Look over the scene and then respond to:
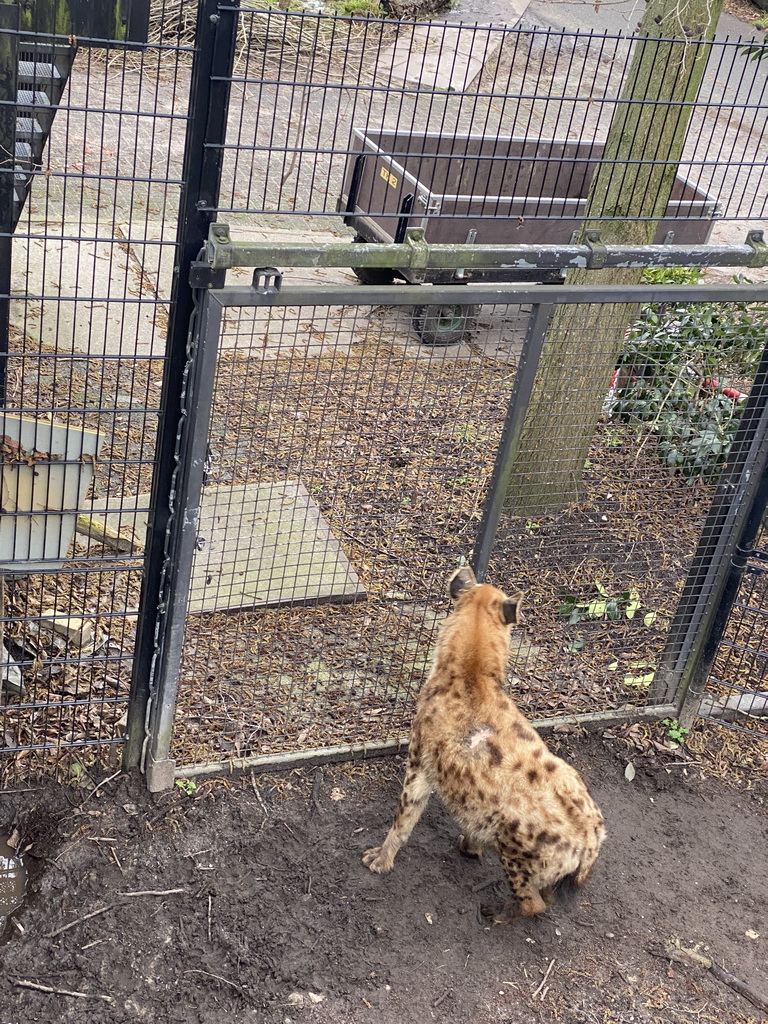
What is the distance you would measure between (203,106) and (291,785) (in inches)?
125

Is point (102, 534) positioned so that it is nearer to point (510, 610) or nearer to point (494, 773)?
point (510, 610)

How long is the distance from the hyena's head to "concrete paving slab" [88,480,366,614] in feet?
3.37

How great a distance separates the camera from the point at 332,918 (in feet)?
14.6

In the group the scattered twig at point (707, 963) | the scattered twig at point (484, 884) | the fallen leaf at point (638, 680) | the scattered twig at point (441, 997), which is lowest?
the scattered twig at point (484, 884)

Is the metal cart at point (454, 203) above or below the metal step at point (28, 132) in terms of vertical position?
below

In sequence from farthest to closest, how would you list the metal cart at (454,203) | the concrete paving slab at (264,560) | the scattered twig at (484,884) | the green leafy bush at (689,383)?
the metal cart at (454,203)
the green leafy bush at (689,383)
the concrete paving slab at (264,560)
the scattered twig at (484,884)

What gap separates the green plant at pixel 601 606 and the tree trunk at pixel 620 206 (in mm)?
657

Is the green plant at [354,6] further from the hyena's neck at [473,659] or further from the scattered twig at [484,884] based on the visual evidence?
the scattered twig at [484,884]

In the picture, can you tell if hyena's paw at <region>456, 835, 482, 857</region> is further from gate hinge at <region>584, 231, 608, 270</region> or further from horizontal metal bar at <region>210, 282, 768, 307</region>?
gate hinge at <region>584, 231, 608, 270</region>

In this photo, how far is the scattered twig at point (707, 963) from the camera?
443 centimetres

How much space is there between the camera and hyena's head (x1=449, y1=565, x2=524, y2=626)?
181 inches

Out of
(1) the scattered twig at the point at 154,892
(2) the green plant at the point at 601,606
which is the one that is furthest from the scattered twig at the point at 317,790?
(2) the green plant at the point at 601,606

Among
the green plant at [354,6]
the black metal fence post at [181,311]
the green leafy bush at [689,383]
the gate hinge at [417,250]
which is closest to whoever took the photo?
the black metal fence post at [181,311]

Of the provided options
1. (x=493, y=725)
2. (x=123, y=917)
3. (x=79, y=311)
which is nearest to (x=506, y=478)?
(x=493, y=725)
